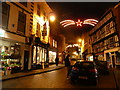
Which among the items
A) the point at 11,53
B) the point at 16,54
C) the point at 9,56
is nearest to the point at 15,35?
the point at 11,53

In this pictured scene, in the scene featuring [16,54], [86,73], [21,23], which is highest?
[21,23]

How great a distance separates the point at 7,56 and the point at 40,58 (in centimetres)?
903

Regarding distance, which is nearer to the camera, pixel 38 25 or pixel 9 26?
pixel 9 26

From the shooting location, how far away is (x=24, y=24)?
628 inches

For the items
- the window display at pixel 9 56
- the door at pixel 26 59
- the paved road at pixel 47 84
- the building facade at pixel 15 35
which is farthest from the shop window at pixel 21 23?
the paved road at pixel 47 84

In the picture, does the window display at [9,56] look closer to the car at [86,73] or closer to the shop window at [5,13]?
the shop window at [5,13]

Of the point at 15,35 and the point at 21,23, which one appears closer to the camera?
the point at 15,35

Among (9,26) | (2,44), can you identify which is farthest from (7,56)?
(9,26)

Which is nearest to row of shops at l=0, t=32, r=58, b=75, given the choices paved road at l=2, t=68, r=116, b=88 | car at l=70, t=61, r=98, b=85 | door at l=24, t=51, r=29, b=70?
door at l=24, t=51, r=29, b=70

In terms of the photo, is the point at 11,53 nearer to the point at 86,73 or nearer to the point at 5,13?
the point at 5,13

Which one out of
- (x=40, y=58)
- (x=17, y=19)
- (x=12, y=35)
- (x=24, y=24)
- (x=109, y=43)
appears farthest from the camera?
(x=109, y=43)

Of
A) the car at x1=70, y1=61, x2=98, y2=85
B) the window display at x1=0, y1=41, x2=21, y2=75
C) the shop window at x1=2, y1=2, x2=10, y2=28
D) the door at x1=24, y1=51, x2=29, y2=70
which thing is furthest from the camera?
the door at x1=24, y1=51, x2=29, y2=70

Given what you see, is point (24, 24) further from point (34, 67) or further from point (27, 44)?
point (34, 67)

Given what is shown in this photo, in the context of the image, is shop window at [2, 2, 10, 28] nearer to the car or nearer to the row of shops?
the row of shops
